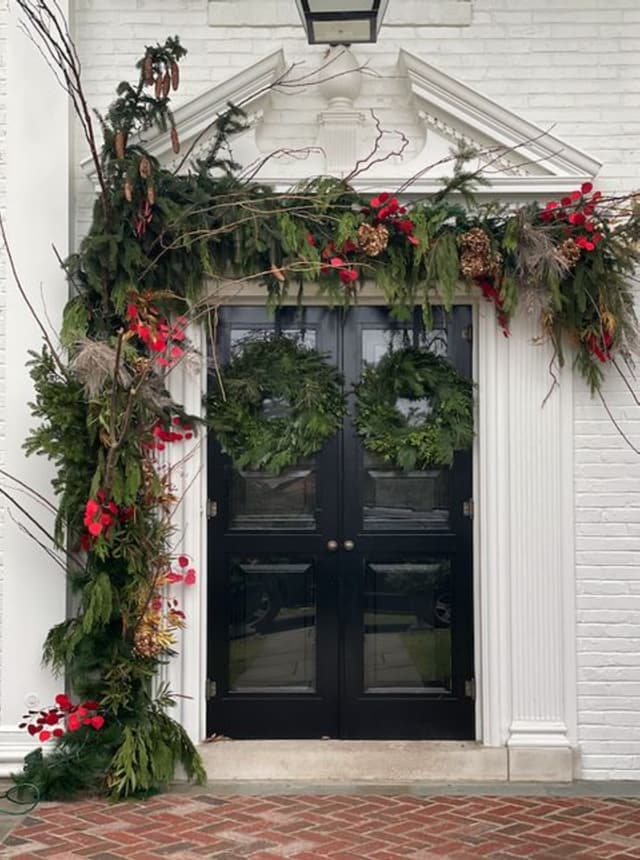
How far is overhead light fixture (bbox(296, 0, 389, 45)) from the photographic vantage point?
4.73m

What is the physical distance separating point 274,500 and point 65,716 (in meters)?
1.49

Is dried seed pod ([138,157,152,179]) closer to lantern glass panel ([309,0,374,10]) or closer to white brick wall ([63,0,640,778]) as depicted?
white brick wall ([63,0,640,778])

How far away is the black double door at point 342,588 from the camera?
5.72m

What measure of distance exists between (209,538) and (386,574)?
0.94m

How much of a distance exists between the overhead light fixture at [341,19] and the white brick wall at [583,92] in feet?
2.55

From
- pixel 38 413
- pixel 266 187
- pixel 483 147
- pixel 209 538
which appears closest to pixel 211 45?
pixel 266 187

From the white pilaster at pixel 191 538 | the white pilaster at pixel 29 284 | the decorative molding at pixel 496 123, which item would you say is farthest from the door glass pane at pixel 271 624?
the decorative molding at pixel 496 123

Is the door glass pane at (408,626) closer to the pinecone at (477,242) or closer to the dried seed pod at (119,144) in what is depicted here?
the pinecone at (477,242)

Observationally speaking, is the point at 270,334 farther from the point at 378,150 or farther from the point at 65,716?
the point at 65,716

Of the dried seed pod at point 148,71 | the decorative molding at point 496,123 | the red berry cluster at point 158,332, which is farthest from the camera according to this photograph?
the decorative molding at point 496,123

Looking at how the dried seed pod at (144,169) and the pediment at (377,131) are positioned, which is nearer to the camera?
the dried seed pod at (144,169)

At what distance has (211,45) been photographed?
5801 mm

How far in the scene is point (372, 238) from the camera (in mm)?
5320

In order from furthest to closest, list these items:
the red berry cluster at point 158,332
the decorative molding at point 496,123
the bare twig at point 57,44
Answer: the decorative molding at point 496,123 → the bare twig at point 57,44 → the red berry cluster at point 158,332
